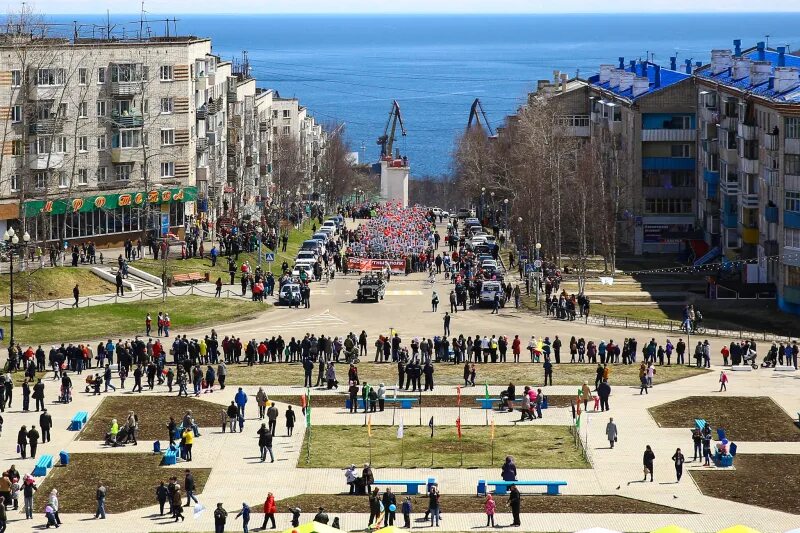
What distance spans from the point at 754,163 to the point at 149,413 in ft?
170

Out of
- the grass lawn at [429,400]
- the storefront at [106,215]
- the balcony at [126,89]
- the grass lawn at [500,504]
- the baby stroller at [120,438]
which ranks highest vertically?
the balcony at [126,89]

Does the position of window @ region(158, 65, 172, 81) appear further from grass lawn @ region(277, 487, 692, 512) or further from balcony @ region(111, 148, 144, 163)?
grass lawn @ region(277, 487, 692, 512)

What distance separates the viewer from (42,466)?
56.0 meters

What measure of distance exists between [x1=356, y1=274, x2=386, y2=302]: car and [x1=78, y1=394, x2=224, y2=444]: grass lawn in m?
27.6

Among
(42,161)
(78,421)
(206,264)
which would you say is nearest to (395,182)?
(206,264)

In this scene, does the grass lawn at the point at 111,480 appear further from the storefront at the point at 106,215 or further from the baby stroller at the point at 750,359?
the storefront at the point at 106,215

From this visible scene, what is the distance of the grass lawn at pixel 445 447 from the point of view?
190 feet

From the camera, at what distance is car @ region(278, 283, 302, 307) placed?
3642 inches

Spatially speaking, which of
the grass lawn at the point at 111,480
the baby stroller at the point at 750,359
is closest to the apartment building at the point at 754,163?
the baby stroller at the point at 750,359

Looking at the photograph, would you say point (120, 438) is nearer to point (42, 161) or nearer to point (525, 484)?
point (525, 484)

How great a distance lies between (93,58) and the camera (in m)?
107

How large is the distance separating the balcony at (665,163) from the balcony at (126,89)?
38.0 metres

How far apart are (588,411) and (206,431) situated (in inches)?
596

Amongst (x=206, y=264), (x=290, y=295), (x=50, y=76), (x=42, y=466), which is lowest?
(x=42, y=466)
